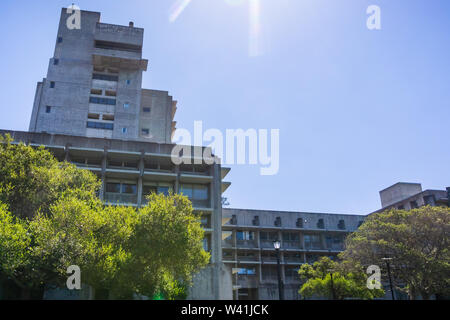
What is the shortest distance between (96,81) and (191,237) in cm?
4726

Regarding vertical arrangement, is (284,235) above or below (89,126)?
below

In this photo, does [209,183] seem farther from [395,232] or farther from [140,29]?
[140,29]

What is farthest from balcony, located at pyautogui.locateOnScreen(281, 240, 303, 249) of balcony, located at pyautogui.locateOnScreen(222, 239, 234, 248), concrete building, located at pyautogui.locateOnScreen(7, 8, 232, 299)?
concrete building, located at pyautogui.locateOnScreen(7, 8, 232, 299)

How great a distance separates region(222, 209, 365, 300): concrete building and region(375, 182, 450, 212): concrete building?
6530 mm

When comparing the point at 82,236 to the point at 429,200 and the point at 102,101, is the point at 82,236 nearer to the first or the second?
the point at 102,101

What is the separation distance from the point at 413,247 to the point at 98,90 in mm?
51324

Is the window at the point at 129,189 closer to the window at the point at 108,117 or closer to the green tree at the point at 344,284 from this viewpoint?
the window at the point at 108,117

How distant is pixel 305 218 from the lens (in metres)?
65.8

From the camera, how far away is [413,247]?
3678 cm

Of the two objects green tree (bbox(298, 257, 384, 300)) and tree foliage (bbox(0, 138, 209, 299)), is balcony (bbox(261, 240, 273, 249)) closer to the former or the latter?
green tree (bbox(298, 257, 384, 300))

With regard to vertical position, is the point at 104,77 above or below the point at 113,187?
above

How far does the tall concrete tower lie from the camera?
2313 inches

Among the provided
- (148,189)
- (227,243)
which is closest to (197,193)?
(148,189)
